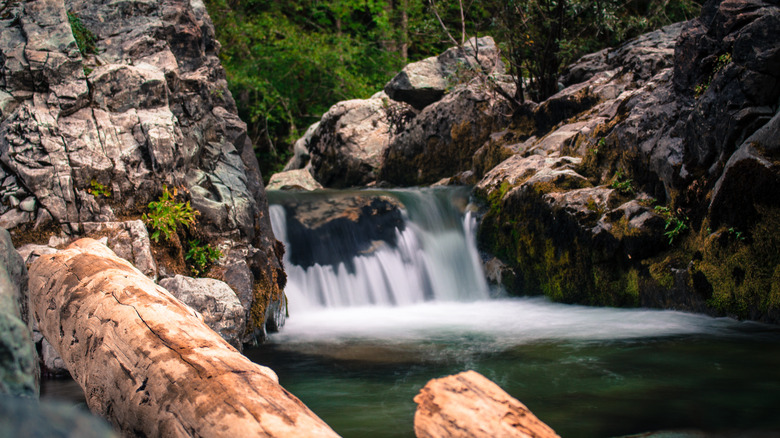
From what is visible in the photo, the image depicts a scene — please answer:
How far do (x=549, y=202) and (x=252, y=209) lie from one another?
4232mm

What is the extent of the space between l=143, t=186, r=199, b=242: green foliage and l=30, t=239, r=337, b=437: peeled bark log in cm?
227

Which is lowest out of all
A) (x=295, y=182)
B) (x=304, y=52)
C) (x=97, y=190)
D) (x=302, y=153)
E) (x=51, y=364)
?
(x=51, y=364)

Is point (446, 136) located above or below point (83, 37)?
below

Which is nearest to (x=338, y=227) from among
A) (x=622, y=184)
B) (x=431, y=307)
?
(x=431, y=307)

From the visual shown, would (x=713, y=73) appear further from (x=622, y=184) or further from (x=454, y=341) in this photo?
(x=454, y=341)

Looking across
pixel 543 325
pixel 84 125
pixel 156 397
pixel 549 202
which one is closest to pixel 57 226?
pixel 84 125

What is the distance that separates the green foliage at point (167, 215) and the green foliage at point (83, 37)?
2317 millimetres

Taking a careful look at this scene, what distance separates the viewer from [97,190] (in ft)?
18.5

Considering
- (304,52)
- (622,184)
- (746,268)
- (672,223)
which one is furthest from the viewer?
(304,52)

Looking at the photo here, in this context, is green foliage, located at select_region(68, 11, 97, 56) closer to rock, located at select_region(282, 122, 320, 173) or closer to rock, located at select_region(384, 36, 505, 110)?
rock, located at select_region(384, 36, 505, 110)

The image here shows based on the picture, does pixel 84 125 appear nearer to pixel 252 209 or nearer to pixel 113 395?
pixel 252 209

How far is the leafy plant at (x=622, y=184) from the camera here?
291 inches

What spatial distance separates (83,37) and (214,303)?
3996 mm

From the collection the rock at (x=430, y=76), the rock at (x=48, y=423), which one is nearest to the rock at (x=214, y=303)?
the rock at (x=48, y=423)
